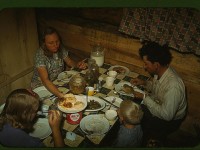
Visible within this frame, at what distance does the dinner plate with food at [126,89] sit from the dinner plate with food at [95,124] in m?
0.73

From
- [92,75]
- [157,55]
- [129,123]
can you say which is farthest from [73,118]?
[157,55]

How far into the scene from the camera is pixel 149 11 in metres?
4.03

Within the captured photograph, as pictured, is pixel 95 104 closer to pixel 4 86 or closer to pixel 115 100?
pixel 115 100

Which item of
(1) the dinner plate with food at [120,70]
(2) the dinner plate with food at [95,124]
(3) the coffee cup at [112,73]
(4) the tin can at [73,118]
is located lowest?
(2) the dinner plate with food at [95,124]

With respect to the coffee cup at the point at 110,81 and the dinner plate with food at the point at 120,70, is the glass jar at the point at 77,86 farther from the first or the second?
the dinner plate with food at the point at 120,70

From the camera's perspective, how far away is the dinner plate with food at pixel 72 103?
2.95m

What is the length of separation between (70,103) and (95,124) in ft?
1.51

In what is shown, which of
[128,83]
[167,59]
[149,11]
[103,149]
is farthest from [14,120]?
[149,11]

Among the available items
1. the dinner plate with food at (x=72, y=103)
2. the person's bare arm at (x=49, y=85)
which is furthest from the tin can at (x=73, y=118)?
the person's bare arm at (x=49, y=85)

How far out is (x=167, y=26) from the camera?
396 centimetres

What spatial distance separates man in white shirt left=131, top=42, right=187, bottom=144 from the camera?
3.26 metres

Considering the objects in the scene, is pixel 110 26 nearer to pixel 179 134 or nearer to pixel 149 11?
pixel 149 11

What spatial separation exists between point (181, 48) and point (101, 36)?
1748 mm

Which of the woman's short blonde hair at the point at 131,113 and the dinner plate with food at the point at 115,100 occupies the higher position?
the woman's short blonde hair at the point at 131,113
